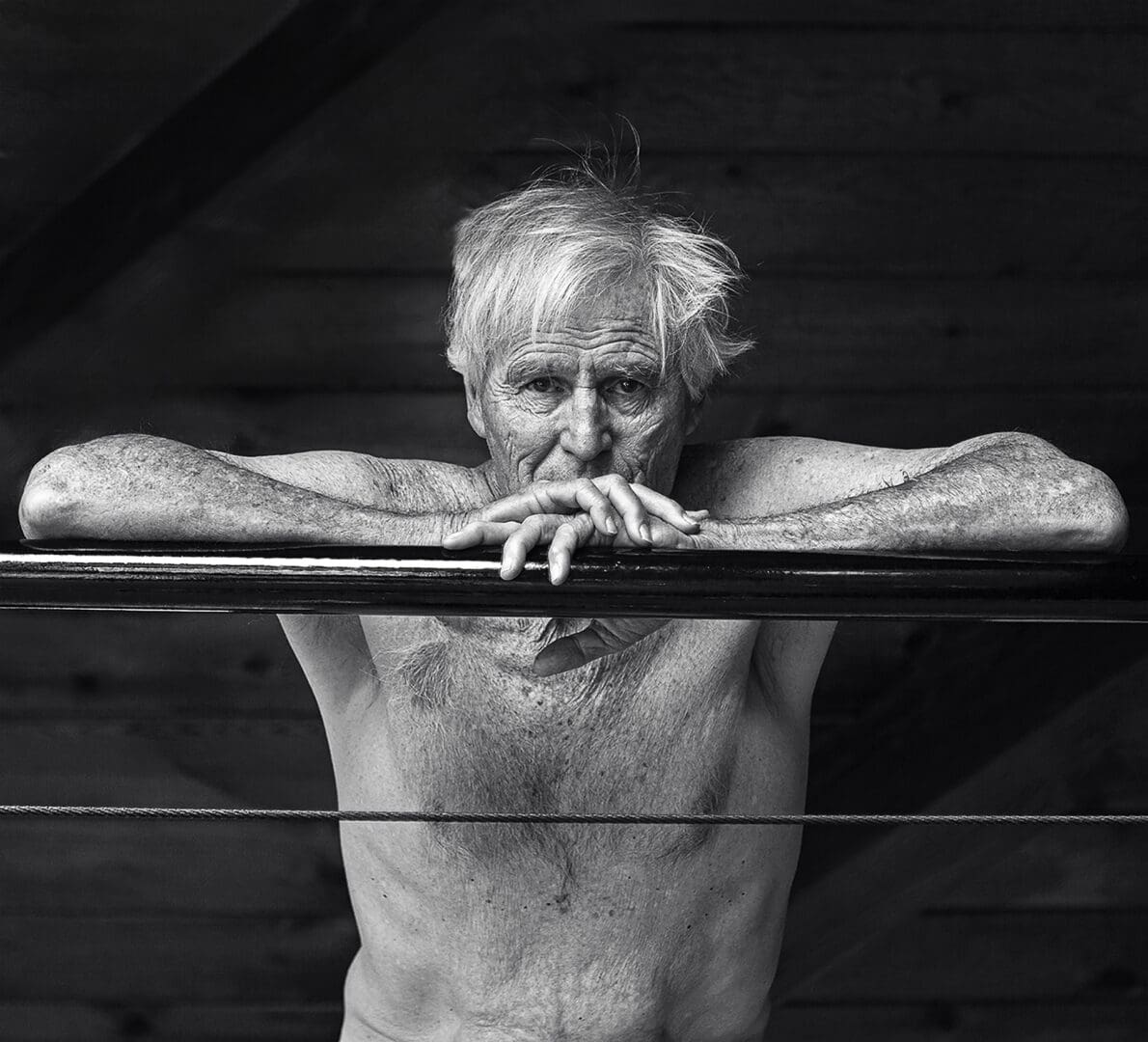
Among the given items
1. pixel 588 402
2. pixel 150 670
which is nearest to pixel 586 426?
pixel 588 402

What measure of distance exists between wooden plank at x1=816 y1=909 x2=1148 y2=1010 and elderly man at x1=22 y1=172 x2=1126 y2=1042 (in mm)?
1057

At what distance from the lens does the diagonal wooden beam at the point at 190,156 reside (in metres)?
2.05

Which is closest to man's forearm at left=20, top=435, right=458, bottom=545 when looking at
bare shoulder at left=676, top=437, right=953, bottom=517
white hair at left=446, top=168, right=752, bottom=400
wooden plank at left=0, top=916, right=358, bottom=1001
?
white hair at left=446, top=168, right=752, bottom=400

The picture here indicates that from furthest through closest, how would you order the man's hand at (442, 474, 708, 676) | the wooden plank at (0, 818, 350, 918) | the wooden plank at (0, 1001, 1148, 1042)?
the wooden plank at (0, 1001, 1148, 1042) < the wooden plank at (0, 818, 350, 918) < the man's hand at (442, 474, 708, 676)

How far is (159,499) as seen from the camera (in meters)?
1.20

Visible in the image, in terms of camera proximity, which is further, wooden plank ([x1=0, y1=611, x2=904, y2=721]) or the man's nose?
wooden plank ([x1=0, y1=611, x2=904, y2=721])

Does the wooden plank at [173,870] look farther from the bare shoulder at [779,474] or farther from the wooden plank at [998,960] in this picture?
the bare shoulder at [779,474]

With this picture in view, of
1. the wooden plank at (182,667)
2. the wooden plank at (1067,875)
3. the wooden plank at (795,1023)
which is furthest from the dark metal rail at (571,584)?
the wooden plank at (795,1023)

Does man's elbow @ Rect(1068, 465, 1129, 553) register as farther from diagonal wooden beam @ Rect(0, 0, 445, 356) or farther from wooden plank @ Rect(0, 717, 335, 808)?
wooden plank @ Rect(0, 717, 335, 808)

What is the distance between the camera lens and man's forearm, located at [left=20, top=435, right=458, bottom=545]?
46.6 inches

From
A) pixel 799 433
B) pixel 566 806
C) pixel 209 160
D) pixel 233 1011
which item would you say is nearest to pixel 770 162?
pixel 799 433

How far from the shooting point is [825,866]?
7.81ft

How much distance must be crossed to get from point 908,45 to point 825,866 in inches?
48.9

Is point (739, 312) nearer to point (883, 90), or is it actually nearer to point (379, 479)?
point (883, 90)
